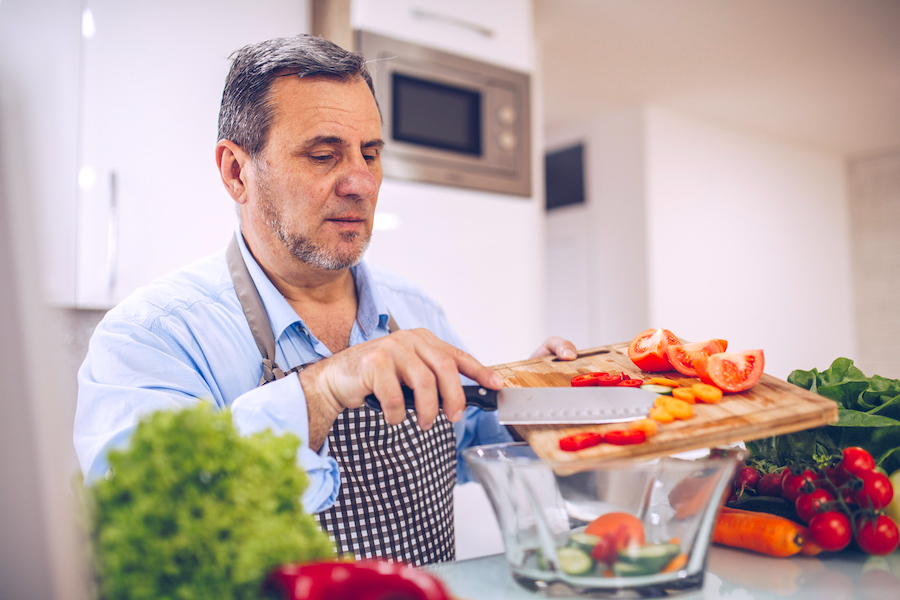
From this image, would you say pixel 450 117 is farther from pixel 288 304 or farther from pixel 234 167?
pixel 288 304

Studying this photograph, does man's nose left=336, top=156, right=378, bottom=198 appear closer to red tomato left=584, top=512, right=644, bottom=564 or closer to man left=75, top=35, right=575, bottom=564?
man left=75, top=35, right=575, bottom=564

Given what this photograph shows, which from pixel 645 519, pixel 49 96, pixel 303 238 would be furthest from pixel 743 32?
pixel 49 96

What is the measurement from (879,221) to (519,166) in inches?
157

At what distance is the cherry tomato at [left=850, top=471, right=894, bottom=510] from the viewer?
2.37 ft

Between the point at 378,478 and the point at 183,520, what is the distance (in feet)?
2.43

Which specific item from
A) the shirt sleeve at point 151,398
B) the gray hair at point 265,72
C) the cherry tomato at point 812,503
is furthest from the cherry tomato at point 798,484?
the gray hair at point 265,72

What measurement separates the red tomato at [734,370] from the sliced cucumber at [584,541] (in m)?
0.34

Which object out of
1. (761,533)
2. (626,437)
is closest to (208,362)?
(626,437)

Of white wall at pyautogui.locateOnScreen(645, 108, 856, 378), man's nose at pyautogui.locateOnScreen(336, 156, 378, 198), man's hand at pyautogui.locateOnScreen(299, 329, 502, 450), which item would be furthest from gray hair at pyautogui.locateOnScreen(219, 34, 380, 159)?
white wall at pyautogui.locateOnScreen(645, 108, 856, 378)

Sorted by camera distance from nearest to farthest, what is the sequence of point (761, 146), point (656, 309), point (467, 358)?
point (467, 358), point (656, 309), point (761, 146)

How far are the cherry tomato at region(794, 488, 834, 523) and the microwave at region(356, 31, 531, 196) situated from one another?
1531mm

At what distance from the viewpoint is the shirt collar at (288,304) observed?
1130 millimetres

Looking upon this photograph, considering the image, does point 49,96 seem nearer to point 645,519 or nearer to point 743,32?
point 645,519

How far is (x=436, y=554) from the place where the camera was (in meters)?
1.19
